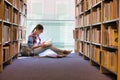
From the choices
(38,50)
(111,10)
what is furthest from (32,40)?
(111,10)

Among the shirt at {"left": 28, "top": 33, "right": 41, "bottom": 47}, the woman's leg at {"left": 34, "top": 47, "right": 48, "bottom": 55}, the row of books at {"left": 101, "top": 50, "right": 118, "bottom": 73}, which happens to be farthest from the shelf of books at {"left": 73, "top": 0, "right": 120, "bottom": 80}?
the shirt at {"left": 28, "top": 33, "right": 41, "bottom": 47}

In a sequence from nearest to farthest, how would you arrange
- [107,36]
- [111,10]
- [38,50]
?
[111,10] < [107,36] < [38,50]

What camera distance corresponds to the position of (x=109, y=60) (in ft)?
11.6

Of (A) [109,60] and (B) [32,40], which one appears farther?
(B) [32,40]

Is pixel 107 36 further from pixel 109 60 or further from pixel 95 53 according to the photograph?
pixel 95 53

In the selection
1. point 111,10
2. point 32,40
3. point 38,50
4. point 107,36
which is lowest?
point 38,50

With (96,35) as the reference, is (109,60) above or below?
below

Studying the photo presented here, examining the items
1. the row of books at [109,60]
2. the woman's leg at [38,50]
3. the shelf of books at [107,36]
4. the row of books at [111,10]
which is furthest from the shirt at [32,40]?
the row of books at [111,10]

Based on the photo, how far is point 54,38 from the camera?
8.37m

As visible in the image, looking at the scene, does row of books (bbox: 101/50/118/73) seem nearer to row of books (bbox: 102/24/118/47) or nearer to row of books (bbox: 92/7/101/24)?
row of books (bbox: 102/24/118/47)

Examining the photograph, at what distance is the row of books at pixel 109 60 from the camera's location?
3.27 meters

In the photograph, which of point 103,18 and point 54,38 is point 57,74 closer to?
point 103,18

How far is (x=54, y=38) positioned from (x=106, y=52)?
474 cm

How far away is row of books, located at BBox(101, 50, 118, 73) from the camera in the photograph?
3265mm
